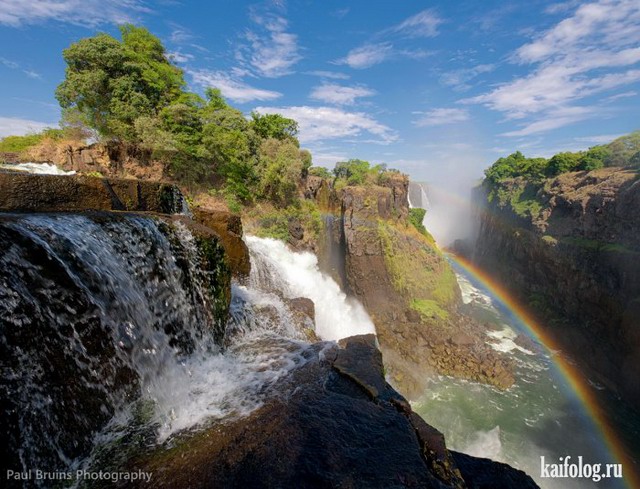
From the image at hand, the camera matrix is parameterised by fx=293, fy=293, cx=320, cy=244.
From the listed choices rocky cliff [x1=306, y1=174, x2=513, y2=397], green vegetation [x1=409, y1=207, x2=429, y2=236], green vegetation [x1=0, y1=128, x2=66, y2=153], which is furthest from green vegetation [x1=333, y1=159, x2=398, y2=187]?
green vegetation [x1=0, y1=128, x2=66, y2=153]

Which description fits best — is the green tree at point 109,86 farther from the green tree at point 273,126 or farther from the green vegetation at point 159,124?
the green tree at point 273,126

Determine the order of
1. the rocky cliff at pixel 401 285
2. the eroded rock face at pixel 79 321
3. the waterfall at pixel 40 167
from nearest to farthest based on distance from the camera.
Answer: the eroded rock face at pixel 79 321 → the waterfall at pixel 40 167 → the rocky cliff at pixel 401 285

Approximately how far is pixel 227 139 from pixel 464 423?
853 inches

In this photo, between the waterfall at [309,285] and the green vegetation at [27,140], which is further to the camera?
the green vegetation at [27,140]

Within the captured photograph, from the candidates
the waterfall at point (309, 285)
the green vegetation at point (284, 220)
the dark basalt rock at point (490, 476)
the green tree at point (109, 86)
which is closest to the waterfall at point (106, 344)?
the dark basalt rock at point (490, 476)

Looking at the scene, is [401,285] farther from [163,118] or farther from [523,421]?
[163,118]

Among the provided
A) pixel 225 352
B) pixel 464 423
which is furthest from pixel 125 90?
pixel 464 423

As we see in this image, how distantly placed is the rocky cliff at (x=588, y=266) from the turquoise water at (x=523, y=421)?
3999mm

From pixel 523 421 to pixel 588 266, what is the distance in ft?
52.4

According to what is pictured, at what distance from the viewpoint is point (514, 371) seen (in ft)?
64.9

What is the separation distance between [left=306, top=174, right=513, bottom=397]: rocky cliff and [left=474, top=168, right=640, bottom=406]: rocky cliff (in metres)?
7.20

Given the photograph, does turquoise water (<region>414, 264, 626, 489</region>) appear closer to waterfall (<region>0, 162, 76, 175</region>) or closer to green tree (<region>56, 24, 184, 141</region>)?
waterfall (<region>0, 162, 76, 175</region>)

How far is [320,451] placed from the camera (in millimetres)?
3295

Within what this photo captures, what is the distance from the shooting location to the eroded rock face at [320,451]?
2.96 m
